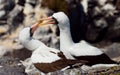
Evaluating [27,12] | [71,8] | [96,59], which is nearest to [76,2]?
[71,8]

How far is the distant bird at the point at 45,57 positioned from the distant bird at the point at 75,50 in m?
0.20

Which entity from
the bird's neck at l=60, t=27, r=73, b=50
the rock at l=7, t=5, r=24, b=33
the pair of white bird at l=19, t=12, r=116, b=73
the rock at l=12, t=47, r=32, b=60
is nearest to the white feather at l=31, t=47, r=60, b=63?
the pair of white bird at l=19, t=12, r=116, b=73

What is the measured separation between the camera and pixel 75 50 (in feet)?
37.1

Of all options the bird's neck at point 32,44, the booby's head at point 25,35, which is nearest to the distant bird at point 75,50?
the bird's neck at point 32,44

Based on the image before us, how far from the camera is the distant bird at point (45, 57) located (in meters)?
11.0

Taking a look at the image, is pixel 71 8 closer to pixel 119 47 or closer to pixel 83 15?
pixel 83 15

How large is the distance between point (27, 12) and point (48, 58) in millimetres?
22019

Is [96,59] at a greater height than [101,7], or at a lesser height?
greater

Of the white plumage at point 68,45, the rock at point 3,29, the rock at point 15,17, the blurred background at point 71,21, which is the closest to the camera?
the white plumage at point 68,45

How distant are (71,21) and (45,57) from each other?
78.2 ft

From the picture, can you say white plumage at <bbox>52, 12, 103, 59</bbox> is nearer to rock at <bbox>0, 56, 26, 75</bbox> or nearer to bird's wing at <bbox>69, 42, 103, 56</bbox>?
bird's wing at <bbox>69, 42, 103, 56</bbox>

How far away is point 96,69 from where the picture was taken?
11.4m

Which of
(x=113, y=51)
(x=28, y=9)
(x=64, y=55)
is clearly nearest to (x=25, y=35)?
(x=64, y=55)

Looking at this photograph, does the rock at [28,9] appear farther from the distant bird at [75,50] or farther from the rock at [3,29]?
the distant bird at [75,50]
